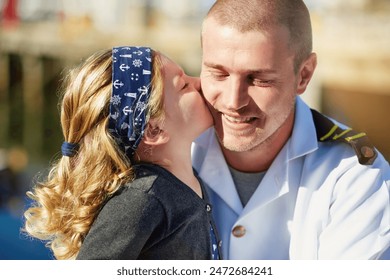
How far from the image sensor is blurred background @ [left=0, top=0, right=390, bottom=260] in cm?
274

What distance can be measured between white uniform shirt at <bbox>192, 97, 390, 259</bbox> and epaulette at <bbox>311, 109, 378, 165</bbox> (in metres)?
0.02

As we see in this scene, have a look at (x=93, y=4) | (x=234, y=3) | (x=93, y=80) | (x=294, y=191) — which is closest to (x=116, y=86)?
(x=93, y=80)

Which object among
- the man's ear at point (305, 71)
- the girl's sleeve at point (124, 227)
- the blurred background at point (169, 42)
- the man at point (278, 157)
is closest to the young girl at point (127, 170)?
the girl's sleeve at point (124, 227)

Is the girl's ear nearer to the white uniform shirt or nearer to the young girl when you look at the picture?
the young girl

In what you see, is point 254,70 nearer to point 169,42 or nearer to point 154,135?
point 154,135

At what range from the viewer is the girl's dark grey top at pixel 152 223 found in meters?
1.53

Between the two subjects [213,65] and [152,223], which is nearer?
[152,223]

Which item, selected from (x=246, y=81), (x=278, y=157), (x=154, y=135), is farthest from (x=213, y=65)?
(x=278, y=157)

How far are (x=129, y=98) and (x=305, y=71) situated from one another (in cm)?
54

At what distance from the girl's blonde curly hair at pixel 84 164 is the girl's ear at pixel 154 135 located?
0.03 metres

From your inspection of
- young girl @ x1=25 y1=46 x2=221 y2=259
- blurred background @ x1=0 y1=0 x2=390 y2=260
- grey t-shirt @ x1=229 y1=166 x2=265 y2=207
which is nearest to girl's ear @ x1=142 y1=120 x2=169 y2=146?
young girl @ x1=25 y1=46 x2=221 y2=259

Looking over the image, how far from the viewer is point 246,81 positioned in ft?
5.57

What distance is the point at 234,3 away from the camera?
5.64 ft

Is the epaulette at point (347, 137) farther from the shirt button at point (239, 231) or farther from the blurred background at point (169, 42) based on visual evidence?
the blurred background at point (169, 42)
